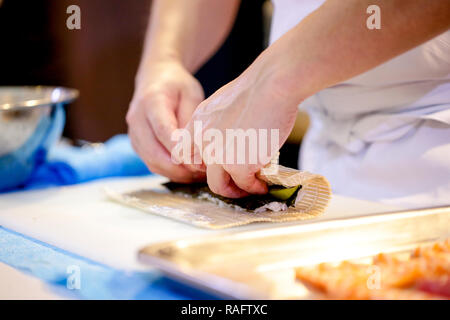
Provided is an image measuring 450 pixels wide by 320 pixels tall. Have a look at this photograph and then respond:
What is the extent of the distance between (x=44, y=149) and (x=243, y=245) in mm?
726

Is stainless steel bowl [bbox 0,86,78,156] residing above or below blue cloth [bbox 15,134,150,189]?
above

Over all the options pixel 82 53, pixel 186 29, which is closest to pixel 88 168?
pixel 186 29

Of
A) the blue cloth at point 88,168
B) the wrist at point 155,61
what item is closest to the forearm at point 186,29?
the wrist at point 155,61

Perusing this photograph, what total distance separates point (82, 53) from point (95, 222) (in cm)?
223

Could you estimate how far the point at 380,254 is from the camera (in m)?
0.65

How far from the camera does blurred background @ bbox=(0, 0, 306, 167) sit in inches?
110

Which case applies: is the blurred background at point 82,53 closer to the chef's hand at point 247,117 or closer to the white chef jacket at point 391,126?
the white chef jacket at point 391,126

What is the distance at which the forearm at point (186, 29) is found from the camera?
1231 millimetres

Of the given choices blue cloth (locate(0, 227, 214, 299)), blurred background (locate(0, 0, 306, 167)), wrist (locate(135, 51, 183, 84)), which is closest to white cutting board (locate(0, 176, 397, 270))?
blue cloth (locate(0, 227, 214, 299))

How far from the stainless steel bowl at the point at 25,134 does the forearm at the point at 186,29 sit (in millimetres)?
222

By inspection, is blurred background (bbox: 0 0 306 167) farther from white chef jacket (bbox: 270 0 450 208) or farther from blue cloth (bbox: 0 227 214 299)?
blue cloth (bbox: 0 227 214 299)

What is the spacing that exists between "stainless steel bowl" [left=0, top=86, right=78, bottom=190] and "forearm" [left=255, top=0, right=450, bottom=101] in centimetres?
60
